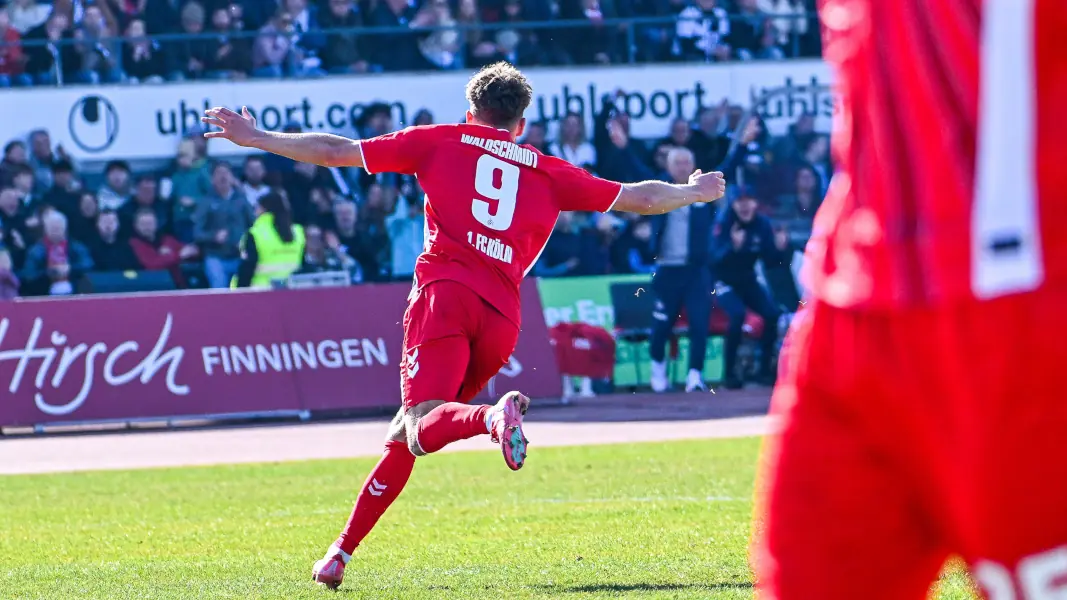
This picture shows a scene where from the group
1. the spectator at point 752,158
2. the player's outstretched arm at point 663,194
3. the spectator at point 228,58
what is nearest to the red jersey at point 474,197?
the player's outstretched arm at point 663,194

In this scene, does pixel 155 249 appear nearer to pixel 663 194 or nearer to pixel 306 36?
pixel 306 36

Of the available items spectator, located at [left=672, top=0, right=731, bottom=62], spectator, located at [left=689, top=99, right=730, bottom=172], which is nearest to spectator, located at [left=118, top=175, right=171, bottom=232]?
spectator, located at [left=689, top=99, right=730, bottom=172]

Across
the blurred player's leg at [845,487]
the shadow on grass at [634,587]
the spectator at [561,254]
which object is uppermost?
the blurred player's leg at [845,487]

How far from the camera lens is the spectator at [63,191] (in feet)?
64.9

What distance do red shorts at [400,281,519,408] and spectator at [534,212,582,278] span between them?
40.0ft

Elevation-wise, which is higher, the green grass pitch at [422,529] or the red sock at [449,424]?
the red sock at [449,424]

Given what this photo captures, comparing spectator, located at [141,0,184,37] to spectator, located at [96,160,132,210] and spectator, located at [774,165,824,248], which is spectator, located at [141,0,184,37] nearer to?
spectator, located at [96,160,132,210]

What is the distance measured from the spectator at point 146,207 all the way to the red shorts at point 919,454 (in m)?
17.8

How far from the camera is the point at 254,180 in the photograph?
19.7 m

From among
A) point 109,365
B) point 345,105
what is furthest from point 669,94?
point 109,365

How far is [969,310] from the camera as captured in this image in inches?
90.3

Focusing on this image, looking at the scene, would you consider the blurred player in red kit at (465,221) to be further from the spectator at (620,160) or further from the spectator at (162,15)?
the spectator at (162,15)

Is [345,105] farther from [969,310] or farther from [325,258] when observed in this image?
[969,310]

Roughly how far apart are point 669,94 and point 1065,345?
19791mm
